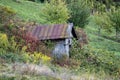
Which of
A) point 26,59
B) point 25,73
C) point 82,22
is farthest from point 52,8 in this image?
point 25,73

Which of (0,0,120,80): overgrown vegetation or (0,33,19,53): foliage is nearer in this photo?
(0,0,120,80): overgrown vegetation

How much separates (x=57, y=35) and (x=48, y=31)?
→ 82 cm

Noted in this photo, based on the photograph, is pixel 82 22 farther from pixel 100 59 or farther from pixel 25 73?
pixel 25 73

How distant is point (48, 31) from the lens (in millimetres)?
28734

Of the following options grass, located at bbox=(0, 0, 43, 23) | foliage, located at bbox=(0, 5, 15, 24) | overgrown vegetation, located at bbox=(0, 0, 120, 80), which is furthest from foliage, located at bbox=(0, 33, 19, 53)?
grass, located at bbox=(0, 0, 43, 23)

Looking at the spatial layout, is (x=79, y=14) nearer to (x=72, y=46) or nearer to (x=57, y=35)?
(x=72, y=46)

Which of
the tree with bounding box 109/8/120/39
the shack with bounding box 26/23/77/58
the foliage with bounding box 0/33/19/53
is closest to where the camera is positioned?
the foliage with bounding box 0/33/19/53

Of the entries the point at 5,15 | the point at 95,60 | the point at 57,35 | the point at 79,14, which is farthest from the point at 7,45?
the point at 79,14

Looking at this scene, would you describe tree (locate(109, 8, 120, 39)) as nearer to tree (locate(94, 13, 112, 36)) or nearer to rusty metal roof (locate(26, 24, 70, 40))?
tree (locate(94, 13, 112, 36))

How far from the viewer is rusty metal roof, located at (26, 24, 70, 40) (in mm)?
28189

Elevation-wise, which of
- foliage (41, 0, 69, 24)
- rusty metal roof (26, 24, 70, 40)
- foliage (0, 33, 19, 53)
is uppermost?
foliage (0, 33, 19, 53)

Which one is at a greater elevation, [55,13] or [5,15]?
[5,15]

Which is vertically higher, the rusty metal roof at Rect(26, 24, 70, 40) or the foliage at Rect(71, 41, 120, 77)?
the rusty metal roof at Rect(26, 24, 70, 40)

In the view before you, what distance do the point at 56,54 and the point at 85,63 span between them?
3.11m
